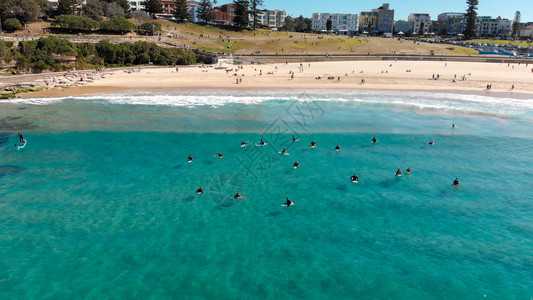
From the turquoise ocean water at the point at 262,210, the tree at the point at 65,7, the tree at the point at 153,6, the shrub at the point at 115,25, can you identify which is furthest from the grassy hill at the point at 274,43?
the turquoise ocean water at the point at 262,210

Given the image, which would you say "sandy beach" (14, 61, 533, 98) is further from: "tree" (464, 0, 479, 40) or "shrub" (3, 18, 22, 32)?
"tree" (464, 0, 479, 40)

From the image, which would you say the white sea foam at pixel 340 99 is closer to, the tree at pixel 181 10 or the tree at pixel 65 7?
the tree at pixel 65 7

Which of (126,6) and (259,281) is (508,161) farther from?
(126,6)

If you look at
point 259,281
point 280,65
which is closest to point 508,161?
point 259,281

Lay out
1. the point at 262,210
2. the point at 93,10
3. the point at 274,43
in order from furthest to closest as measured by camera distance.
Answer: the point at 274,43 < the point at 93,10 < the point at 262,210

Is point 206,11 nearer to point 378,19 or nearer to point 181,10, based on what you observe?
point 181,10

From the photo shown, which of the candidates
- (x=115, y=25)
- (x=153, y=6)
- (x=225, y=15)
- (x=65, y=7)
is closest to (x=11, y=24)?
(x=65, y=7)
